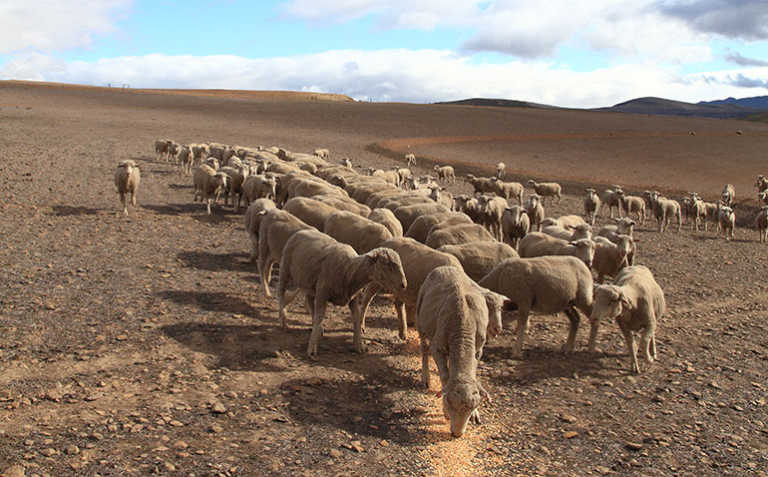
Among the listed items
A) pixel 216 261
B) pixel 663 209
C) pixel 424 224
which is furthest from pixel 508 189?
pixel 216 261

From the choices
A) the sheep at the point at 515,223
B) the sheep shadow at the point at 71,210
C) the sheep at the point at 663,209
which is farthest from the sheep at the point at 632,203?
the sheep shadow at the point at 71,210

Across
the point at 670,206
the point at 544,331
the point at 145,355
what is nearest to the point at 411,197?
the point at 544,331

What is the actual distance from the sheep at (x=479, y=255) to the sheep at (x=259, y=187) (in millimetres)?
8349

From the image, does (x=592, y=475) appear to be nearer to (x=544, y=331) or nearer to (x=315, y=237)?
(x=544, y=331)

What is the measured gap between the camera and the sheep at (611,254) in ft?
44.4

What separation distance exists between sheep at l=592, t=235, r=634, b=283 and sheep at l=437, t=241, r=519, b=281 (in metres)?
3.66

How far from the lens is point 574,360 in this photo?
973cm

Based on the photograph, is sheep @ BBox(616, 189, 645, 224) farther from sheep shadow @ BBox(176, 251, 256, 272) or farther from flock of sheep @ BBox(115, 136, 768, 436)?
sheep shadow @ BBox(176, 251, 256, 272)

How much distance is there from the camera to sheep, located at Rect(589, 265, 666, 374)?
9.41 m

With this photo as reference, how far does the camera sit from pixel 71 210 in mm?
17266

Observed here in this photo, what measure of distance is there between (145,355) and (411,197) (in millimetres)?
9868

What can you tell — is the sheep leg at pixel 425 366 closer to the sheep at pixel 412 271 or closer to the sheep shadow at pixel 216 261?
the sheep at pixel 412 271

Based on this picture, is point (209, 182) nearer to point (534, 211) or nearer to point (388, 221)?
point (388, 221)

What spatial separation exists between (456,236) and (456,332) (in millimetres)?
5090
